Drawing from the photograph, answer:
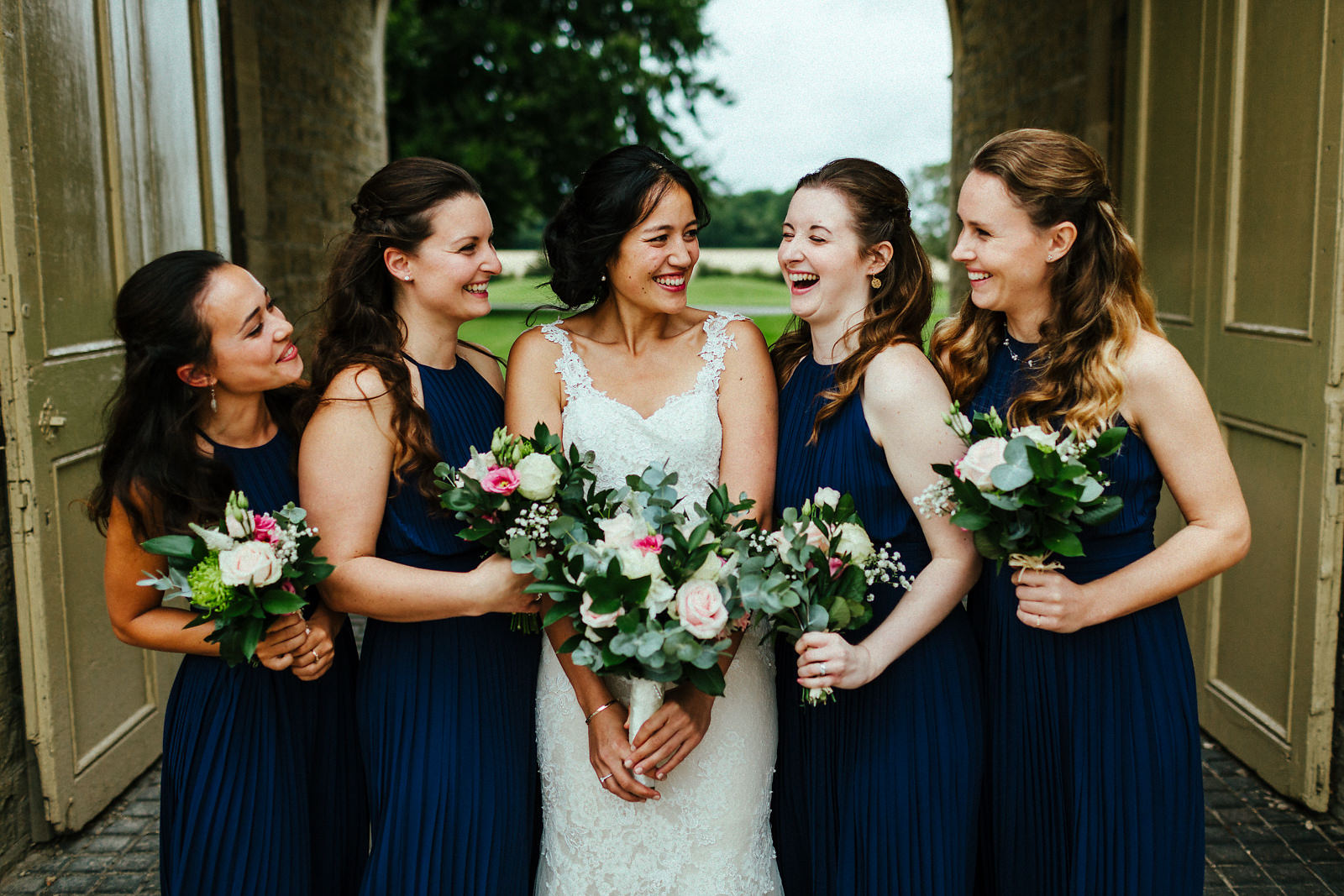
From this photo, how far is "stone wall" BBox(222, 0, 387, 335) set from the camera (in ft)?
21.2

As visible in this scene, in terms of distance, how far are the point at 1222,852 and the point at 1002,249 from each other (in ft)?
8.75

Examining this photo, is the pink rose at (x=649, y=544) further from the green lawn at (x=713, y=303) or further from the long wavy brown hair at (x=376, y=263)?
the green lawn at (x=713, y=303)

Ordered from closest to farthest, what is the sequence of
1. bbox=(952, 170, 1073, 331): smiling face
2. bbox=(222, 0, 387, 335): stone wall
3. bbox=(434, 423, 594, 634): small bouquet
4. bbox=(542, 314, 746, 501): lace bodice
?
bbox=(434, 423, 594, 634): small bouquet, bbox=(952, 170, 1073, 331): smiling face, bbox=(542, 314, 746, 501): lace bodice, bbox=(222, 0, 387, 335): stone wall

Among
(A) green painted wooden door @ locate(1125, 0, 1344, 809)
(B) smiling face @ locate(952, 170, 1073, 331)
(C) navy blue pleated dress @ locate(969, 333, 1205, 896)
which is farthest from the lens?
(A) green painted wooden door @ locate(1125, 0, 1344, 809)

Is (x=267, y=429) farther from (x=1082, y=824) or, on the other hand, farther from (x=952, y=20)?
(x=952, y=20)

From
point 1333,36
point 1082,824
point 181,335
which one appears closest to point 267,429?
point 181,335

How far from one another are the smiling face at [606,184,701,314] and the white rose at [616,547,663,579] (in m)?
0.90

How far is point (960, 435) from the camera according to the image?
233 centimetres

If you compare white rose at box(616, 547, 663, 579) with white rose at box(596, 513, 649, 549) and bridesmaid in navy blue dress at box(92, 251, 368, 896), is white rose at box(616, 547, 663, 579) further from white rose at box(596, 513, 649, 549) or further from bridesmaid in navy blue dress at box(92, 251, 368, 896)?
bridesmaid in navy blue dress at box(92, 251, 368, 896)

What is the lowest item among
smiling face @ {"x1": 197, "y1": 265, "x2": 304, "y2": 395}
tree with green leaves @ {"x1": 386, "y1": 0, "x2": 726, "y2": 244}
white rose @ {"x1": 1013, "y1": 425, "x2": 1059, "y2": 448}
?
white rose @ {"x1": 1013, "y1": 425, "x2": 1059, "y2": 448}

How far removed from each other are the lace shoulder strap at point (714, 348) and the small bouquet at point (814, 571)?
0.58m

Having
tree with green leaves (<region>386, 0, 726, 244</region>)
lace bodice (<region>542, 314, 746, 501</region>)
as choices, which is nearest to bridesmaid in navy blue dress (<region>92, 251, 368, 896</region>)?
lace bodice (<region>542, 314, 746, 501</region>)

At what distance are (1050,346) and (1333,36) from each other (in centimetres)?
214

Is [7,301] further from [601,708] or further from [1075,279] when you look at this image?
[1075,279]
